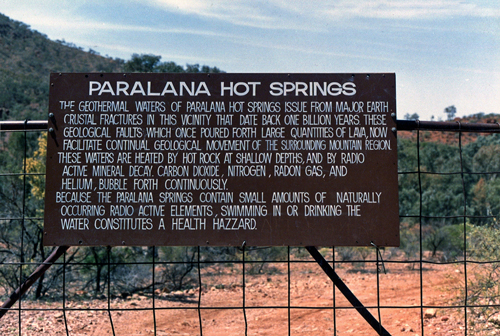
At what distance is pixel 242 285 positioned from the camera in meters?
11.3

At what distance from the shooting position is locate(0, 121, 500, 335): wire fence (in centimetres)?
416

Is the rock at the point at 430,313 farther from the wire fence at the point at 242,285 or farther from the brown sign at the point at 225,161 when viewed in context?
the brown sign at the point at 225,161

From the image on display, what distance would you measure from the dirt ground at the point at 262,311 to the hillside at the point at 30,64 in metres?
15.5

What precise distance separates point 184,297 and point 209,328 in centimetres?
262

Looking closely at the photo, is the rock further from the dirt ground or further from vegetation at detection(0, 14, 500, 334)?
vegetation at detection(0, 14, 500, 334)

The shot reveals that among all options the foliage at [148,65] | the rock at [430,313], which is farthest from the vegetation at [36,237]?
the rock at [430,313]

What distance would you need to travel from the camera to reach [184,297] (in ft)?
33.6

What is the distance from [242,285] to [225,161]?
311 inches

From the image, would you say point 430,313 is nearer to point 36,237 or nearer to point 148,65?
point 36,237

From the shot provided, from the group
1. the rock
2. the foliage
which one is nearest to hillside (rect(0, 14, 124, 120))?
the foliage

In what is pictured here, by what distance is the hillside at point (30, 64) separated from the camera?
92.2ft

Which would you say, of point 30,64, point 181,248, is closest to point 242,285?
point 181,248

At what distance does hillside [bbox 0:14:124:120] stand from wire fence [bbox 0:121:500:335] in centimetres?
1265

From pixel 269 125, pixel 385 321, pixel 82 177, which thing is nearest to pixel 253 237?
pixel 269 125
